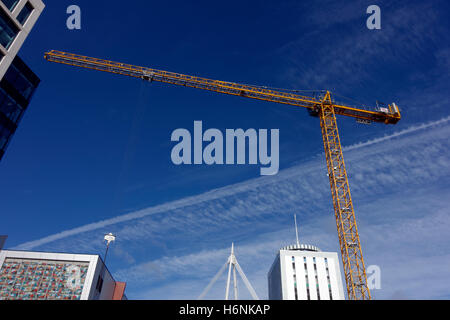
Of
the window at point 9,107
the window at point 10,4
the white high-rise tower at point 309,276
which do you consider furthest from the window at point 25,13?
the white high-rise tower at point 309,276

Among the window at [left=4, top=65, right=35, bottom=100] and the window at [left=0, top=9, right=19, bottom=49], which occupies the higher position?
the window at [left=4, top=65, right=35, bottom=100]

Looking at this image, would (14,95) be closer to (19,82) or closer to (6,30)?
(19,82)

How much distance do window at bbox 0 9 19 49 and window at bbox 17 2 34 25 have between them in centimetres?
157

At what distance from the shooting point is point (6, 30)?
39.3m

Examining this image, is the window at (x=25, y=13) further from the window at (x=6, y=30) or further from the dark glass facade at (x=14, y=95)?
the dark glass facade at (x=14, y=95)

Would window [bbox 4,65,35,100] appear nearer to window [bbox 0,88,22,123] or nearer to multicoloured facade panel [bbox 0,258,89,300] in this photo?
window [bbox 0,88,22,123]

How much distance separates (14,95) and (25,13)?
13221 mm

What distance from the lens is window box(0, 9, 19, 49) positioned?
38.6 metres

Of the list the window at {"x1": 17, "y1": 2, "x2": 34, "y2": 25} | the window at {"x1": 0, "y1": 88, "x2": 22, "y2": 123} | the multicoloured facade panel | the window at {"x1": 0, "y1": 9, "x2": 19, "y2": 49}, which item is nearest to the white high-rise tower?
the multicoloured facade panel

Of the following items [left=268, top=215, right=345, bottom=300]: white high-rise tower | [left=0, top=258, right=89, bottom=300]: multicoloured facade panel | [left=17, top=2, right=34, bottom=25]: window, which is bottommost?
[left=0, top=258, right=89, bottom=300]: multicoloured facade panel

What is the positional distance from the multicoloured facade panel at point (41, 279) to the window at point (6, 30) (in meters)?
45.5
